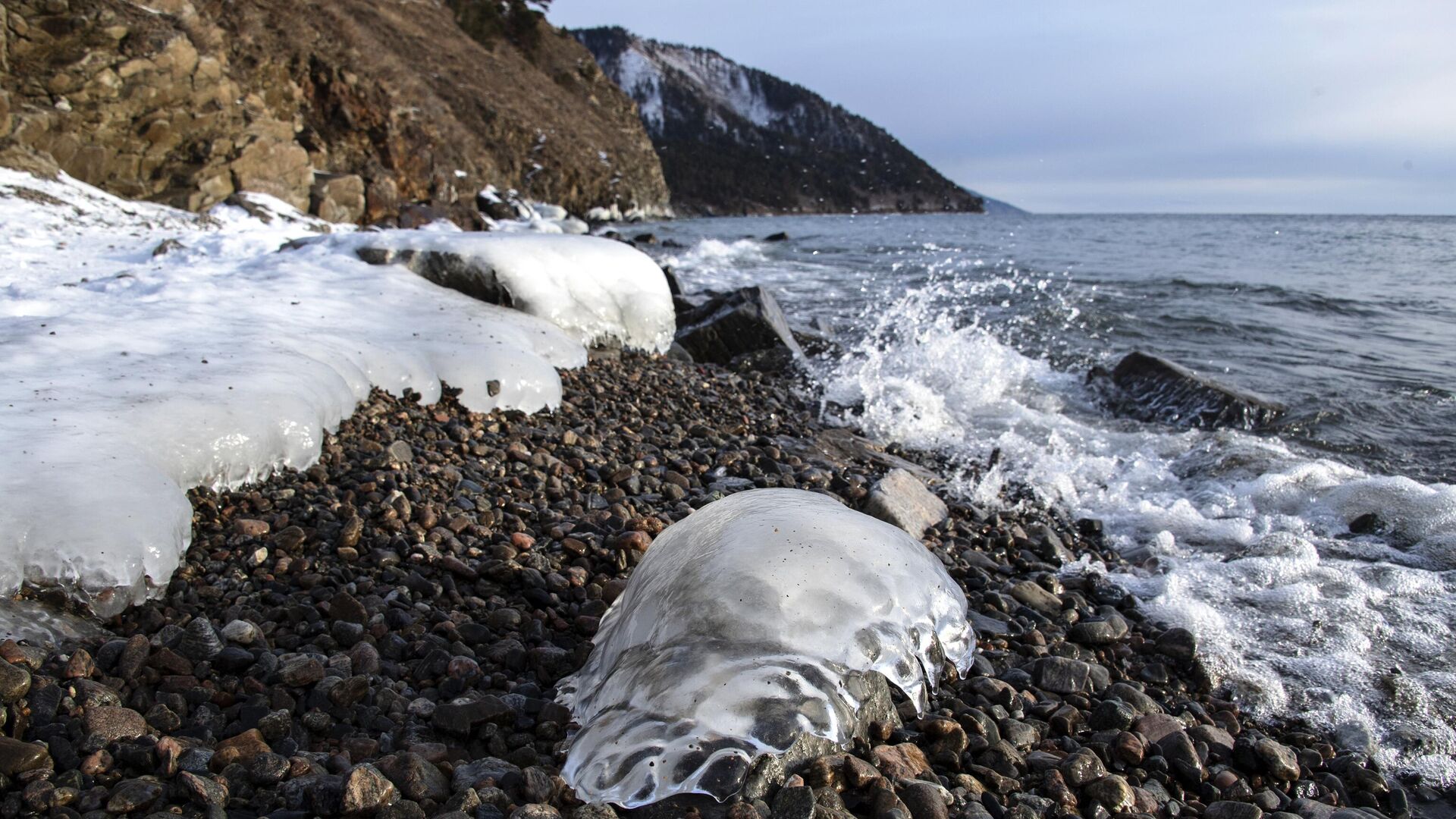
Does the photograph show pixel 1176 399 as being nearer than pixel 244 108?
Yes

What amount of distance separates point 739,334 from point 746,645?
5820 mm

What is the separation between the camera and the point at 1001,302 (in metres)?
12.2

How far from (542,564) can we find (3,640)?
1.54 meters

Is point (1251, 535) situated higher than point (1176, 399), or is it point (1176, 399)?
point (1176, 399)

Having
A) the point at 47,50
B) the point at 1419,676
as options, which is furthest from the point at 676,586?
the point at 47,50

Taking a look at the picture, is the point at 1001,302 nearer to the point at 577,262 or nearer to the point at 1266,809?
the point at 577,262

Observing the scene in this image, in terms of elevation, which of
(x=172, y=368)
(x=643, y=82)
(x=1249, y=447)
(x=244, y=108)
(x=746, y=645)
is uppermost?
(x=643, y=82)

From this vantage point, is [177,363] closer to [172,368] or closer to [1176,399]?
[172,368]

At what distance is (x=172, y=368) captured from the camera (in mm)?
3652

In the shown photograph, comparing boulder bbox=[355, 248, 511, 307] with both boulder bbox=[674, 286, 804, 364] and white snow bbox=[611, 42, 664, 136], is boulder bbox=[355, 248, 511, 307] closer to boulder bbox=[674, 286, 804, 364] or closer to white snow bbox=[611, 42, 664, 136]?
boulder bbox=[674, 286, 804, 364]

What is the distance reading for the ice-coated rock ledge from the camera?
2.50 metres

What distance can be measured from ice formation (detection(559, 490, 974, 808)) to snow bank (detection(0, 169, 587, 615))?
164 centimetres

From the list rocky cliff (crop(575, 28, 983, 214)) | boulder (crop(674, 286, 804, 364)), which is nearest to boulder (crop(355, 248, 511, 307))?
boulder (crop(674, 286, 804, 364))

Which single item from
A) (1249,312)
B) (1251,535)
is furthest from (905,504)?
(1249,312)
